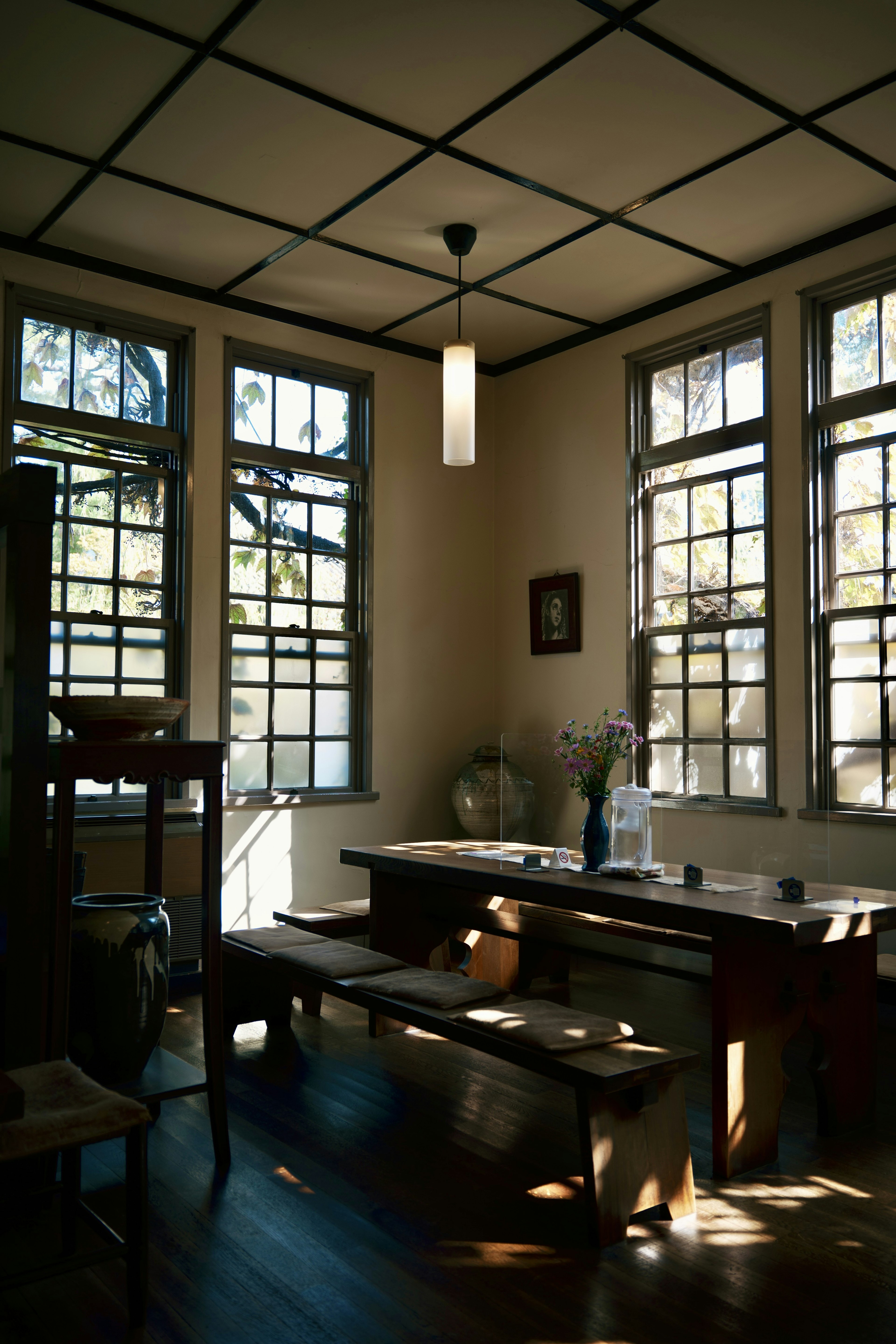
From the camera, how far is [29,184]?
452 centimetres

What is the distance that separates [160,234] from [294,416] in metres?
1.30

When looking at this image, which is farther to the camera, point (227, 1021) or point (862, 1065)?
point (227, 1021)

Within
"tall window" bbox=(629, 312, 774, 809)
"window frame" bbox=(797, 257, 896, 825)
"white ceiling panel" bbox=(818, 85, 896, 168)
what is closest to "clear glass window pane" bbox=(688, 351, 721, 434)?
"tall window" bbox=(629, 312, 774, 809)

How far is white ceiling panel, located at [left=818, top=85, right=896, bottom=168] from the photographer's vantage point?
3889 millimetres

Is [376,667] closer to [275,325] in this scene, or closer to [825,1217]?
[275,325]

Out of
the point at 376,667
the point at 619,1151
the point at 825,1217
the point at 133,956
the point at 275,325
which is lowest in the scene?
the point at 825,1217

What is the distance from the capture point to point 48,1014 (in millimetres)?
2553

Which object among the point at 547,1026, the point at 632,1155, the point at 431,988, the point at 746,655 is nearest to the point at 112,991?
the point at 431,988

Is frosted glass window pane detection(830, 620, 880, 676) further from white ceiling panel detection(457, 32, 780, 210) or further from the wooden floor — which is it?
white ceiling panel detection(457, 32, 780, 210)

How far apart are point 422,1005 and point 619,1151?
2.57 feet

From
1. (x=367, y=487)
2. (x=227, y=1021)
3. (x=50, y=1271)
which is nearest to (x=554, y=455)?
(x=367, y=487)

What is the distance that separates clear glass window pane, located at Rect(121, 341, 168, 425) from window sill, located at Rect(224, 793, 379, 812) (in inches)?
82.1

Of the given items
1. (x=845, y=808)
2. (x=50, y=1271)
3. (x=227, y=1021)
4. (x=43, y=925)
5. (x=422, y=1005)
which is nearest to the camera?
(x=50, y=1271)

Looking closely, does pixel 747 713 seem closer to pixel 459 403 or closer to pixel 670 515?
pixel 670 515
